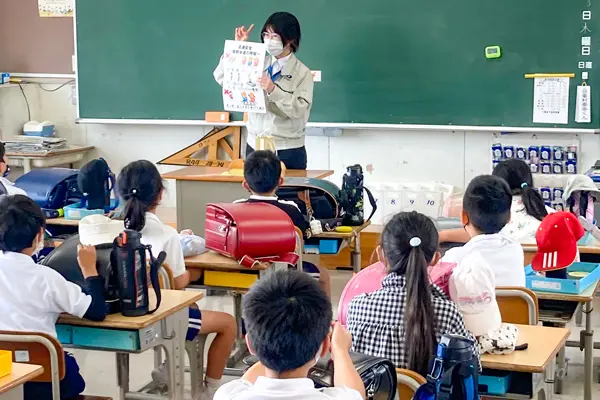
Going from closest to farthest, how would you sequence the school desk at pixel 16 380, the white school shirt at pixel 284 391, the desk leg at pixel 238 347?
the white school shirt at pixel 284 391
the school desk at pixel 16 380
the desk leg at pixel 238 347

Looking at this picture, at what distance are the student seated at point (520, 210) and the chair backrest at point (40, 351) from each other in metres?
1.93

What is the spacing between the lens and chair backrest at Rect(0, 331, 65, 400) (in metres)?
2.79

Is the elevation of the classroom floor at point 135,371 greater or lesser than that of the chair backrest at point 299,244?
lesser

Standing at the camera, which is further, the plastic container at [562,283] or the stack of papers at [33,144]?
the stack of papers at [33,144]

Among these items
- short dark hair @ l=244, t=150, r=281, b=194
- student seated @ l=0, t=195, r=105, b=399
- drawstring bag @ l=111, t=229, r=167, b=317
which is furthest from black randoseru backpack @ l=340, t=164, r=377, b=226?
student seated @ l=0, t=195, r=105, b=399

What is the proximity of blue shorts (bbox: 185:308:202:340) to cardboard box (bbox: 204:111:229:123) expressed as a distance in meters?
3.18

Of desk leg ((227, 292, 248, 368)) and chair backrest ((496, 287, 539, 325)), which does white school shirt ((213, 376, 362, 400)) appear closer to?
chair backrest ((496, 287, 539, 325))

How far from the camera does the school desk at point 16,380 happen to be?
7.93ft

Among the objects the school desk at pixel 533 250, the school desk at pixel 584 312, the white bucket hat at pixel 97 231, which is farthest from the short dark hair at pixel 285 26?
the white bucket hat at pixel 97 231

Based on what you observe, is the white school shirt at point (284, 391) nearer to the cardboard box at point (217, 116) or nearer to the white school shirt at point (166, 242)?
the white school shirt at point (166, 242)

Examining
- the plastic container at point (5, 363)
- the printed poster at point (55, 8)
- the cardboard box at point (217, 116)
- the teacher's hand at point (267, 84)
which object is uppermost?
the printed poster at point (55, 8)

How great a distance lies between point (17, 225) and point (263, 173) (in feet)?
5.17

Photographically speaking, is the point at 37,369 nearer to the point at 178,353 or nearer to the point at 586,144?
the point at 178,353

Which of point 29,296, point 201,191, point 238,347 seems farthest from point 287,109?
point 29,296
